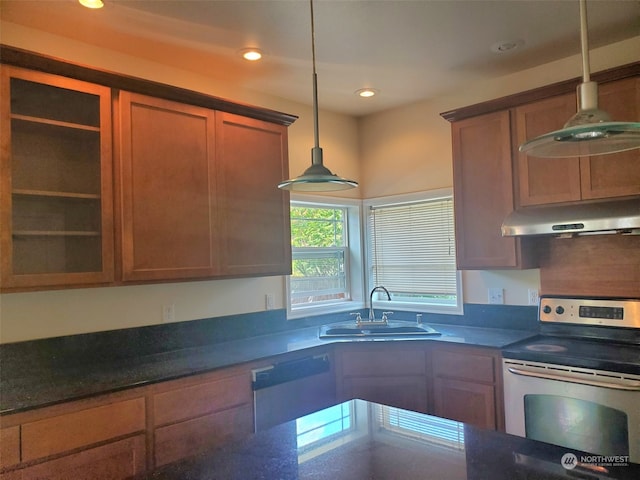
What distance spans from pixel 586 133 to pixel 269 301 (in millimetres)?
2579

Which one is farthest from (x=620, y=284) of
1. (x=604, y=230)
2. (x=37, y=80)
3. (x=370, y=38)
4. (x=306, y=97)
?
(x=37, y=80)

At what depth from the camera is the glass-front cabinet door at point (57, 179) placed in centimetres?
223

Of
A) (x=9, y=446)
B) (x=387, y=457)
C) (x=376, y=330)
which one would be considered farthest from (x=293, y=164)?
(x=387, y=457)

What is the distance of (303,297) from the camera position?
390cm

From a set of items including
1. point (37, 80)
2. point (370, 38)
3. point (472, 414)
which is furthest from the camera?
point (472, 414)

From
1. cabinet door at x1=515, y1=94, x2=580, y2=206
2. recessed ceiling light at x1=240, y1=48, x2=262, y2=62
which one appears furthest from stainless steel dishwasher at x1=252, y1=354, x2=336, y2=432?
recessed ceiling light at x1=240, y1=48, x2=262, y2=62

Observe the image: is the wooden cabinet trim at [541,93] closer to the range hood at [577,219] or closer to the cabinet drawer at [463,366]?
the range hood at [577,219]

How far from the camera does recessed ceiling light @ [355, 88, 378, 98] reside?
140 inches

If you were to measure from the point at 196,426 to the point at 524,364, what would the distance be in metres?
1.77

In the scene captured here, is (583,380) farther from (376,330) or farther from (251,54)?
(251,54)

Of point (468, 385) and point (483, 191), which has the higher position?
point (483, 191)

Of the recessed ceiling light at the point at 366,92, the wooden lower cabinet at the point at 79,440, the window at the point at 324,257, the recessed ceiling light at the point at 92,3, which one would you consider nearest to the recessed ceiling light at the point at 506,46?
the recessed ceiling light at the point at 366,92

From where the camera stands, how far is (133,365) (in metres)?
2.57

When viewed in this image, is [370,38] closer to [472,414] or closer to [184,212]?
[184,212]
